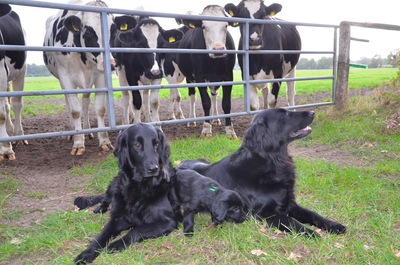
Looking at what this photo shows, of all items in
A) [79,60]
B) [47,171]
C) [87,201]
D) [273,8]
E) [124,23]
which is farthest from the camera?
[273,8]

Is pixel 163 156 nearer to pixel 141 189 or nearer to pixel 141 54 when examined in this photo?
pixel 141 189

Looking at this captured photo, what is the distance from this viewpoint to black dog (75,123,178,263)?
8.48ft

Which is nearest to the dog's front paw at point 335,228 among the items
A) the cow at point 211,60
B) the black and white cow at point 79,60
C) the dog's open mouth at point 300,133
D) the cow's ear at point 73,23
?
the dog's open mouth at point 300,133

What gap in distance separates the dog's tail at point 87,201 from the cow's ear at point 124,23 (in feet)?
11.7

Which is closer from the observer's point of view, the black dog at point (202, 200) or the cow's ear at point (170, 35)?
the black dog at point (202, 200)

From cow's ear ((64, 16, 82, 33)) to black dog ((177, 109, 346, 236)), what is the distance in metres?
3.29

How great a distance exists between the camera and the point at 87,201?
3.27m

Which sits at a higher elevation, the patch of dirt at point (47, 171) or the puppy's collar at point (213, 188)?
the puppy's collar at point (213, 188)

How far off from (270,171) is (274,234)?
0.56 metres

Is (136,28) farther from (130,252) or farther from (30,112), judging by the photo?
(30,112)

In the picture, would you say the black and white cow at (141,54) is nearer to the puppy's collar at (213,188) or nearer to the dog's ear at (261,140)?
the dog's ear at (261,140)

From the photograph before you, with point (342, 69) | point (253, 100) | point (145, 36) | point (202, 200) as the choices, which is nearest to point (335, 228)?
point (202, 200)

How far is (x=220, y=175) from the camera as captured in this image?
3.09 metres

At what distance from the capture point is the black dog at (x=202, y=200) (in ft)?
8.70
